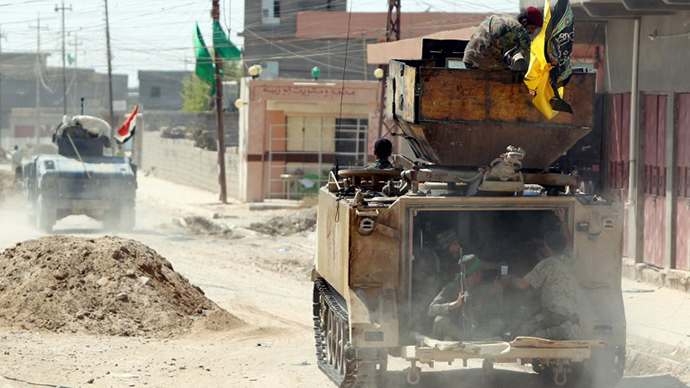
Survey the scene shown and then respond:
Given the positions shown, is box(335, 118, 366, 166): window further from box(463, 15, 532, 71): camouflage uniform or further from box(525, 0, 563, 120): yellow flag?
box(525, 0, 563, 120): yellow flag

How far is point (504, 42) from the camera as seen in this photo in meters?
10.3

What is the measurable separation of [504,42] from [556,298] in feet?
7.35

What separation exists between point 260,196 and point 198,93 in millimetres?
44421

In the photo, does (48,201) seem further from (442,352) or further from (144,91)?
(144,91)

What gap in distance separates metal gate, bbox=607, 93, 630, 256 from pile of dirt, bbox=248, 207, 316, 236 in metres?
9.85

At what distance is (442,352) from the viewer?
907cm

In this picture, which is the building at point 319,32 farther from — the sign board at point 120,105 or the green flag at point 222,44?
the sign board at point 120,105

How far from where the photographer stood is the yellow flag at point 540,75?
971 centimetres

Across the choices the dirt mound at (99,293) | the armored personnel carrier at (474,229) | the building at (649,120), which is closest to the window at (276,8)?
the building at (649,120)

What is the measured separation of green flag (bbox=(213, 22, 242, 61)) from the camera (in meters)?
38.4

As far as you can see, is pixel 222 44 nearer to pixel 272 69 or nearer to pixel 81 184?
pixel 81 184

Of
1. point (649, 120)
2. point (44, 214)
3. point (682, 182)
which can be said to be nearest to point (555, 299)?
point (682, 182)

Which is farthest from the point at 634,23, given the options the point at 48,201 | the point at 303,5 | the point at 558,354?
the point at 303,5

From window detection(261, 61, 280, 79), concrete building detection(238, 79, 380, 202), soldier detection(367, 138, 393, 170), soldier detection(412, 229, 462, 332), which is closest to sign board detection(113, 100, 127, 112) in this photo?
window detection(261, 61, 280, 79)
